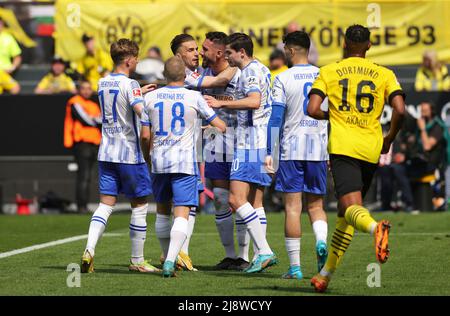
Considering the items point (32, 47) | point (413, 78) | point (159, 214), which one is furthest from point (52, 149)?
point (159, 214)

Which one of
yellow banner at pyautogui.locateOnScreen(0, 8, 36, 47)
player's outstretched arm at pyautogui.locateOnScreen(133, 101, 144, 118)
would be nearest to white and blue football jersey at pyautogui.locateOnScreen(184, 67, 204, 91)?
player's outstretched arm at pyautogui.locateOnScreen(133, 101, 144, 118)

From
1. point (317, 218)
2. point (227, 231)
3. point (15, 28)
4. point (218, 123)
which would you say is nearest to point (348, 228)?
Answer: point (317, 218)

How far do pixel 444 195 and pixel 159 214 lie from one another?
36.9 feet

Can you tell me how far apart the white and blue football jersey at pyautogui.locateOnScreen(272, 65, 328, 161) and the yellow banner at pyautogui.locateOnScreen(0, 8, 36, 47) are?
14.1m

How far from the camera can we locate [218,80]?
12.0m

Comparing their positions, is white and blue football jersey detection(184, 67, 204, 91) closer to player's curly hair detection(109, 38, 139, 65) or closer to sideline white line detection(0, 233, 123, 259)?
player's curly hair detection(109, 38, 139, 65)

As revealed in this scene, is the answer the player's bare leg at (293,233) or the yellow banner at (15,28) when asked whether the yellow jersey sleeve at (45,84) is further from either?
the player's bare leg at (293,233)

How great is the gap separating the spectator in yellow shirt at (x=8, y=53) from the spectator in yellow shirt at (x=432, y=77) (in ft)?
26.6

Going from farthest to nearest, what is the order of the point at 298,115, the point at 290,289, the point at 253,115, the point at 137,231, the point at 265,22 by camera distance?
the point at 265,22
the point at 137,231
the point at 253,115
the point at 298,115
the point at 290,289

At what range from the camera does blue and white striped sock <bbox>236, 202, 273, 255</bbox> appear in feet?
37.8

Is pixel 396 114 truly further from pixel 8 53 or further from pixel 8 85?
pixel 8 53

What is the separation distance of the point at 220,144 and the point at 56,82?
39.2 ft

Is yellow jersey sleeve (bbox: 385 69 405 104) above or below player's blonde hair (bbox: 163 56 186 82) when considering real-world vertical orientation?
below
